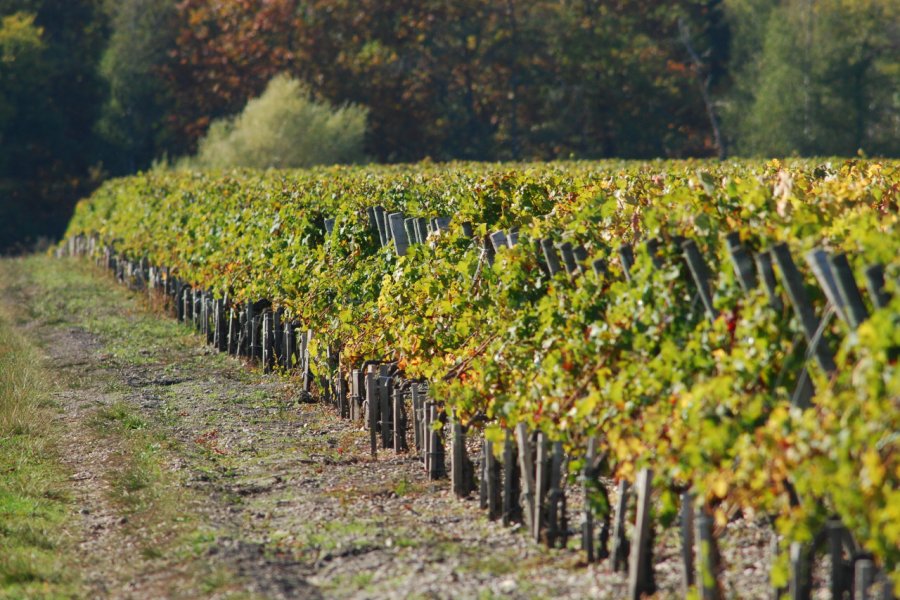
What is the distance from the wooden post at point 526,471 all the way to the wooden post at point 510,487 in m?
0.16

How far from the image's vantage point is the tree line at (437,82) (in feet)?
184

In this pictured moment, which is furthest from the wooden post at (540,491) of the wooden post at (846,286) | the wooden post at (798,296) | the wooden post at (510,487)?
the wooden post at (846,286)

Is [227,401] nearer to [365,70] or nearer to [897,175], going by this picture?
[897,175]

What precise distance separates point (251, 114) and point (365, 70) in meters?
12.7

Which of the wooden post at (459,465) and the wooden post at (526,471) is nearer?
the wooden post at (526,471)

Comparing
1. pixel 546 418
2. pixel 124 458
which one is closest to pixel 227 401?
pixel 124 458

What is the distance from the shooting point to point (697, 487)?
5.29 m

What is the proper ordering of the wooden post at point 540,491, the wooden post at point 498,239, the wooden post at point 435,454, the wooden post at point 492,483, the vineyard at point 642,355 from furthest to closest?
the wooden post at point 498,239 → the wooden post at point 435,454 → the wooden post at point 492,483 → the wooden post at point 540,491 → the vineyard at point 642,355

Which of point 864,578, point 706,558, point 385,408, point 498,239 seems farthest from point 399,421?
point 864,578

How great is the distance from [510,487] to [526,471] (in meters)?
0.25

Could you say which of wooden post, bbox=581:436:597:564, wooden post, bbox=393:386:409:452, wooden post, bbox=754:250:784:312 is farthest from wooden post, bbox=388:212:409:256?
wooden post, bbox=754:250:784:312

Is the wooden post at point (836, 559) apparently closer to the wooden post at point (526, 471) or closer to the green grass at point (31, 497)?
the wooden post at point (526, 471)

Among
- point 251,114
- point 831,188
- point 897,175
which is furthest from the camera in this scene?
point 251,114

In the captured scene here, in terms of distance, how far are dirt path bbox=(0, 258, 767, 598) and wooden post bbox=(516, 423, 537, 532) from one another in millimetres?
153
